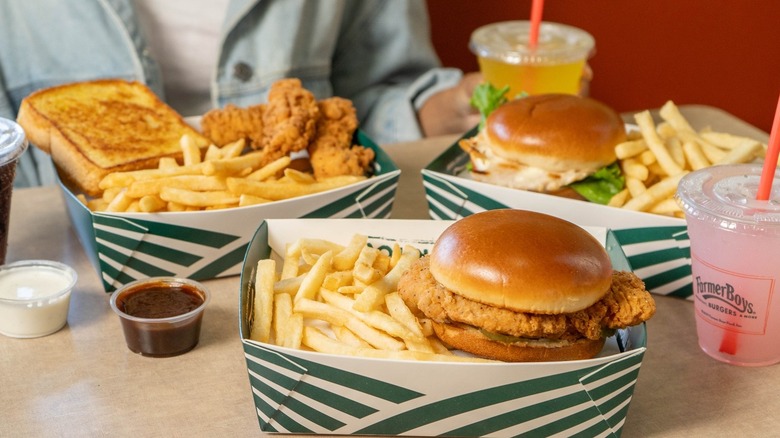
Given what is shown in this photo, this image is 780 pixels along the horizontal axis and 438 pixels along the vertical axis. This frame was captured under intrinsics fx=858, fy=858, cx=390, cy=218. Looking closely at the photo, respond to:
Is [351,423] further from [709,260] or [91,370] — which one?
[709,260]

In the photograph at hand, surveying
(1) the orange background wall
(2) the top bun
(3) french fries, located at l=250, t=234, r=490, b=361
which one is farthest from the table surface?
(1) the orange background wall

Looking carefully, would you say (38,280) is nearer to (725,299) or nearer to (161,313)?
(161,313)

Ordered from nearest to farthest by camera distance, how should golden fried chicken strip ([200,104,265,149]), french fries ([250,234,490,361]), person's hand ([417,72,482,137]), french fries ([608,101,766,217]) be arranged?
french fries ([250,234,490,361]) → french fries ([608,101,766,217]) → golden fried chicken strip ([200,104,265,149]) → person's hand ([417,72,482,137])

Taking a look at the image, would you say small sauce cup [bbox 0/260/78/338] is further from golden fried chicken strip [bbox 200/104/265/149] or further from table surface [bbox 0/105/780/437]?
golden fried chicken strip [bbox 200/104/265/149]

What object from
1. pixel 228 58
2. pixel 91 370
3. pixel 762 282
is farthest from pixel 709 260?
pixel 228 58

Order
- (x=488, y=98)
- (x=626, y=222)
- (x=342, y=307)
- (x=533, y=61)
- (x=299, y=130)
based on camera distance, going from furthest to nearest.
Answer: (x=533, y=61) → (x=488, y=98) → (x=299, y=130) → (x=626, y=222) → (x=342, y=307)

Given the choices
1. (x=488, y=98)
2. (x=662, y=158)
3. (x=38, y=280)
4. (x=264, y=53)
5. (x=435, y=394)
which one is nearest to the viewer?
(x=435, y=394)

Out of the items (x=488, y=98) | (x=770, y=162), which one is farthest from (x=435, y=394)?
(x=488, y=98)
